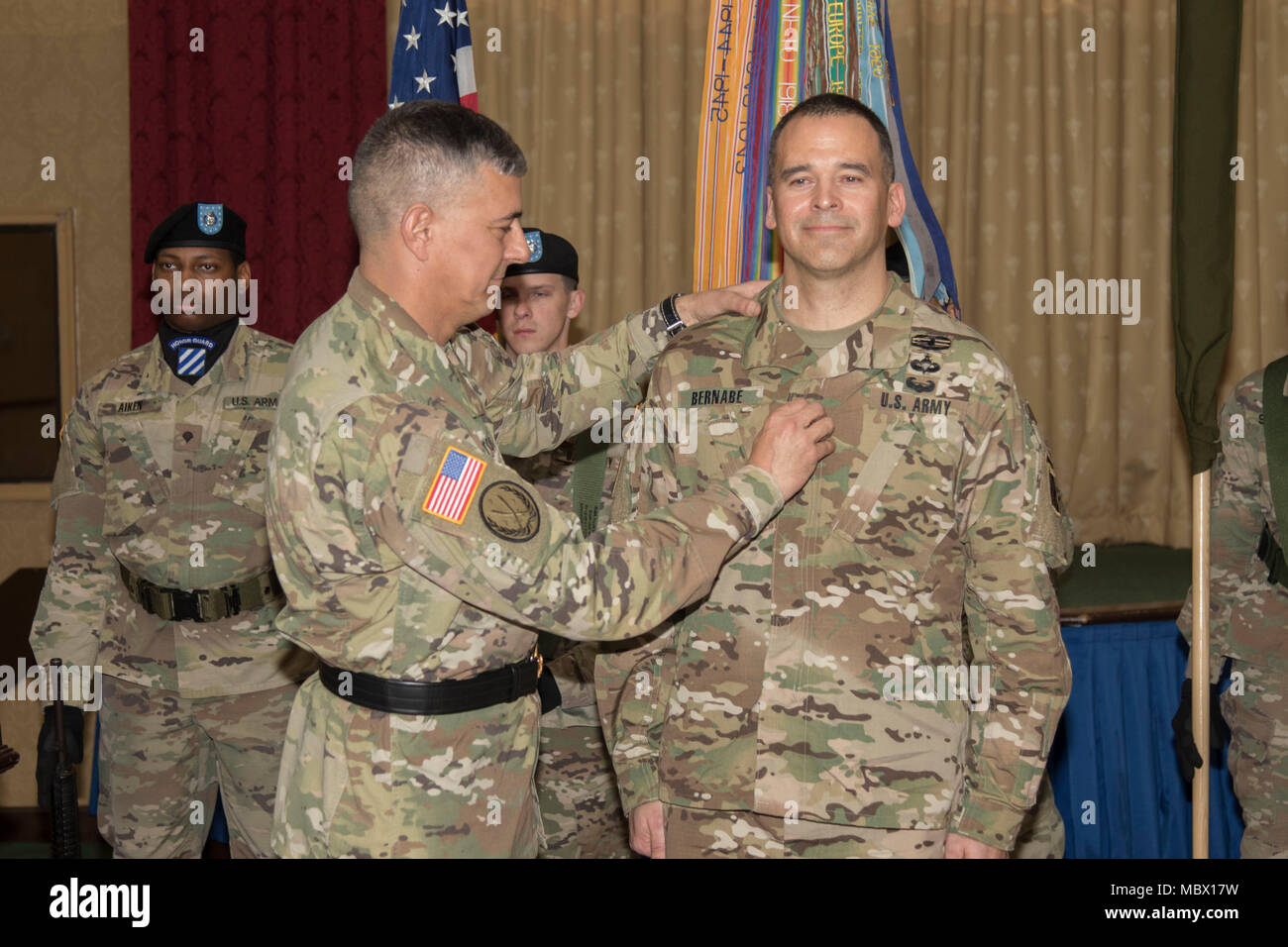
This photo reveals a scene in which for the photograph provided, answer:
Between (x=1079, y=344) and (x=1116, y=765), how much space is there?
88.1 inches

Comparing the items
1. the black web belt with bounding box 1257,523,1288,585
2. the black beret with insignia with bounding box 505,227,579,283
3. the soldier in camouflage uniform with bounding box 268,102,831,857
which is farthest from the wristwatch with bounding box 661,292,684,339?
the black web belt with bounding box 1257,523,1288,585

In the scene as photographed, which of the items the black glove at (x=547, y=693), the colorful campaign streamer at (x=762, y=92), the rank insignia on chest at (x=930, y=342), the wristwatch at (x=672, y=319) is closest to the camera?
the rank insignia on chest at (x=930, y=342)

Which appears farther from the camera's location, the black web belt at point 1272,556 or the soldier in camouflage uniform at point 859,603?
the black web belt at point 1272,556

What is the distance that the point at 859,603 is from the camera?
1.74 meters

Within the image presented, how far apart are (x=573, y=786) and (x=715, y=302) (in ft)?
4.65

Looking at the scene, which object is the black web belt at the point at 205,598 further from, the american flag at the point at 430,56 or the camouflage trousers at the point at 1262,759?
the camouflage trousers at the point at 1262,759

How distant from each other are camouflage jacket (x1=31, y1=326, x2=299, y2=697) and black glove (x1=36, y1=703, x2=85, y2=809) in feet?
0.41

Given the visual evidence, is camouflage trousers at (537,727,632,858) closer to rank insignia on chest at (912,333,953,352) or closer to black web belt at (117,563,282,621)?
black web belt at (117,563,282,621)

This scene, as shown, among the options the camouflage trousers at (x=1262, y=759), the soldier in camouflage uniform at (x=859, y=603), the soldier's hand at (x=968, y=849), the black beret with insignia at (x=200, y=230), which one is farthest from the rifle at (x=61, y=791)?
the camouflage trousers at (x=1262, y=759)

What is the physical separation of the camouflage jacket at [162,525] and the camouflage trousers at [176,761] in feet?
0.17

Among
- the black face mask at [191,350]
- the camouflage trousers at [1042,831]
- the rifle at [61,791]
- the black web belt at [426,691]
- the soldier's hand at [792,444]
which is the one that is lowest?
the camouflage trousers at [1042,831]

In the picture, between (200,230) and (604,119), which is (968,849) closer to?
(200,230)

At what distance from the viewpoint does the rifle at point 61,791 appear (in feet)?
8.86

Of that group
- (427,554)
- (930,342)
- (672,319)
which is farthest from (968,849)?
(672,319)
